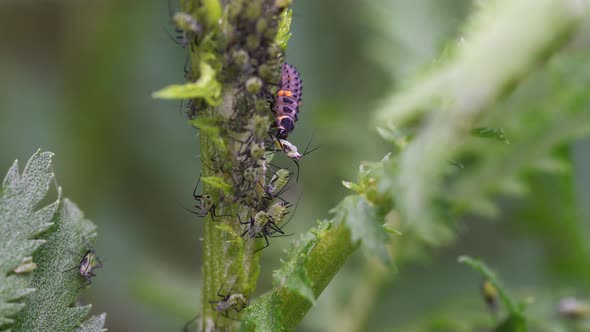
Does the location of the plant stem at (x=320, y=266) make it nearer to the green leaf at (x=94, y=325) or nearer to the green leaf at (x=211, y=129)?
the green leaf at (x=211, y=129)

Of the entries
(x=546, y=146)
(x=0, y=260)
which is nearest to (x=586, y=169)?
(x=546, y=146)

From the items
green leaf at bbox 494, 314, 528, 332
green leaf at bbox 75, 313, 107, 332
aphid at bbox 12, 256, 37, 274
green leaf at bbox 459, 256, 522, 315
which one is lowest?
aphid at bbox 12, 256, 37, 274

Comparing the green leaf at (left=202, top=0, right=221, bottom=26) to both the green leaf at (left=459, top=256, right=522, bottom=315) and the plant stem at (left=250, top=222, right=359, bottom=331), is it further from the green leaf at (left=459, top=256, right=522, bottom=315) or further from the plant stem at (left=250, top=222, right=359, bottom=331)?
the green leaf at (left=459, top=256, right=522, bottom=315)

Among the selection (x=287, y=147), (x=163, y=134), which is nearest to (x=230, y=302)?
(x=287, y=147)

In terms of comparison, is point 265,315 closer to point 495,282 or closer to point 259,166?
point 259,166

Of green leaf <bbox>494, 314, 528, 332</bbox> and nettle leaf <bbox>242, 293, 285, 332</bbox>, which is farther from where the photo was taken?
green leaf <bbox>494, 314, 528, 332</bbox>

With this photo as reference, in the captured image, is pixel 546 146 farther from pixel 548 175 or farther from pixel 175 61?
pixel 175 61

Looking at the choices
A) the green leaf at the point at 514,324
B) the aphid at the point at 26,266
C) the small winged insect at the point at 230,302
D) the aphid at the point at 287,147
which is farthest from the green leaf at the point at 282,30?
the green leaf at the point at 514,324

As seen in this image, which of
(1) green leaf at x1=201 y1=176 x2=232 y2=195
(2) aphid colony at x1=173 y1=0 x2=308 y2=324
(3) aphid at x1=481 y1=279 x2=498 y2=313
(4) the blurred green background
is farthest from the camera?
(4) the blurred green background

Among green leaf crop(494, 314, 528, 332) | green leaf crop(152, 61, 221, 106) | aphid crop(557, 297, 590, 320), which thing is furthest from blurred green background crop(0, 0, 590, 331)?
green leaf crop(152, 61, 221, 106)
